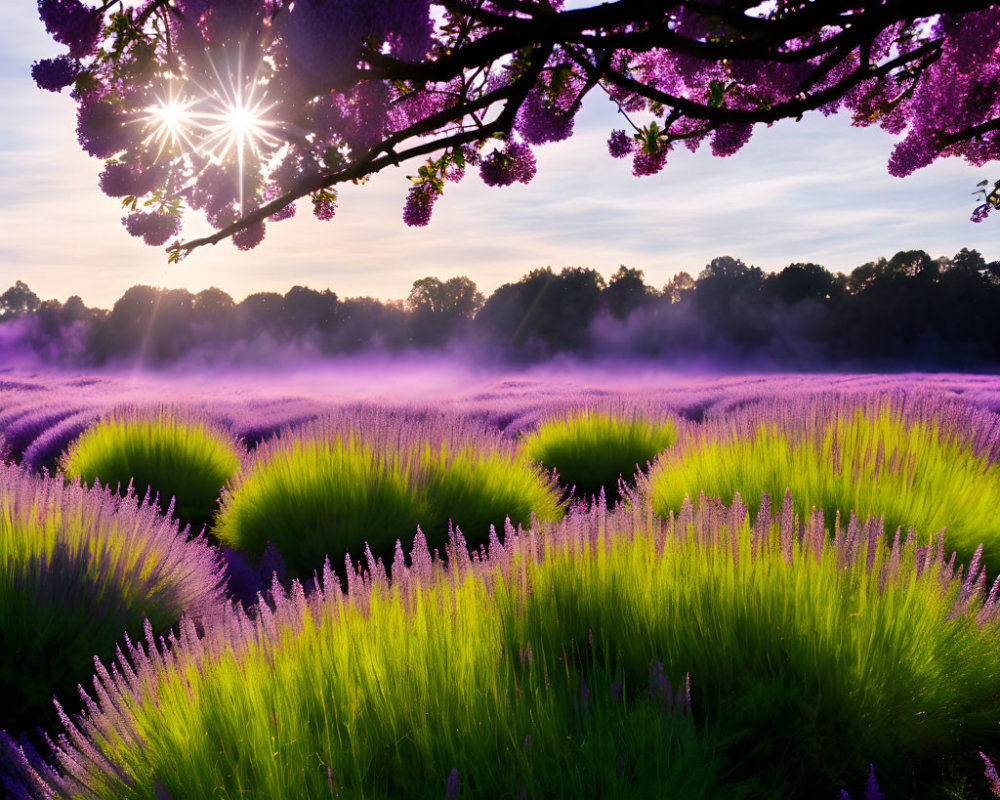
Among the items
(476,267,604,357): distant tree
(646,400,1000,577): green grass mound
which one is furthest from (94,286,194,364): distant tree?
(646,400,1000,577): green grass mound

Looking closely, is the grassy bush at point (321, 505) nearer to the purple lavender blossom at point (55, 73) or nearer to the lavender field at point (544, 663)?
the lavender field at point (544, 663)

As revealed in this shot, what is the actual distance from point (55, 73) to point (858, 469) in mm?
4954

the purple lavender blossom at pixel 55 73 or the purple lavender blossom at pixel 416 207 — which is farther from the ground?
the purple lavender blossom at pixel 55 73

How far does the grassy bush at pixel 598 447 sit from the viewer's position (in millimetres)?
5855

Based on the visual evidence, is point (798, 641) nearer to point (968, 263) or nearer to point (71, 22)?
point (71, 22)

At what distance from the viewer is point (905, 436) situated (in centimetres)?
342

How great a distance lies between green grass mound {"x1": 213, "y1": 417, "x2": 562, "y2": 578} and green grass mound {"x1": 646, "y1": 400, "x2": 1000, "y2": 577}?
1128 millimetres

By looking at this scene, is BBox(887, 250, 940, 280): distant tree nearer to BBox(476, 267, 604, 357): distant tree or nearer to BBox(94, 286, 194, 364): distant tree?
BBox(476, 267, 604, 357): distant tree

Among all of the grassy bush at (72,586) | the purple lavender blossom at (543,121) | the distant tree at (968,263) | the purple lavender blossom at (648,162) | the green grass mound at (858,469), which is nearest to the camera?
the grassy bush at (72,586)

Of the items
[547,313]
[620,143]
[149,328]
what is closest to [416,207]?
[620,143]

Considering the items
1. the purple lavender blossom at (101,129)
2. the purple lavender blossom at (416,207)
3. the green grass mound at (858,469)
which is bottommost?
the green grass mound at (858,469)

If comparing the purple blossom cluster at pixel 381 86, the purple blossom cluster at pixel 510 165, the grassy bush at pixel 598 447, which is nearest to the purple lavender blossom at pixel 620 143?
the purple blossom cluster at pixel 381 86

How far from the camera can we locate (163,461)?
5320mm

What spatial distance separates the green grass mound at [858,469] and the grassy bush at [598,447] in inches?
71.8
